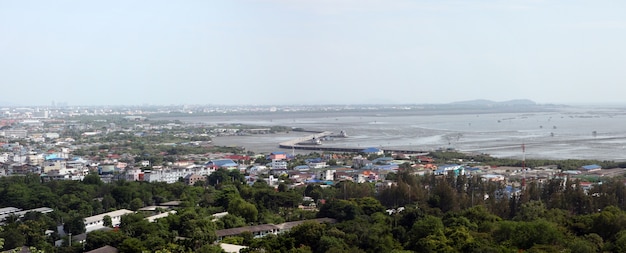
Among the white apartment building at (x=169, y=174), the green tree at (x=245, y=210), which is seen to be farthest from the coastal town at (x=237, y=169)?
the green tree at (x=245, y=210)

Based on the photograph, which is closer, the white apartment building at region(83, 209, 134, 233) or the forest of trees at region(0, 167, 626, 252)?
the forest of trees at region(0, 167, 626, 252)

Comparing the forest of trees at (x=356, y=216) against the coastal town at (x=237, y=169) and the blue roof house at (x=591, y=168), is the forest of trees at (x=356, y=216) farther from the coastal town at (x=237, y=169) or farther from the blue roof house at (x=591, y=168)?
the blue roof house at (x=591, y=168)

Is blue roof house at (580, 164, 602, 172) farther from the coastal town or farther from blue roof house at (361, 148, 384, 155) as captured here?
blue roof house at (361, 148, 384, 155)

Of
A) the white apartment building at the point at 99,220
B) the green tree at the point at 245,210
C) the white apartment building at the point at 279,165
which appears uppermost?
the green tree at the point at 245,210

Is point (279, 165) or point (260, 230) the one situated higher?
point (260, 230)

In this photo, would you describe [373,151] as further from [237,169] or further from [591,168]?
[591,168]

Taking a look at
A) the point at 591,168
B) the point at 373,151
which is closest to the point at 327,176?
the point at 373,151

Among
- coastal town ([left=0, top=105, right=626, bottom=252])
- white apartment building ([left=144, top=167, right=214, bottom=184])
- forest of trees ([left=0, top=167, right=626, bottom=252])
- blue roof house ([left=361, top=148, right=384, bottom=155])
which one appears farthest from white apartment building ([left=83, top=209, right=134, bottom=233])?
blue roof house ([left=361, top=148, right=384, bottom=155])

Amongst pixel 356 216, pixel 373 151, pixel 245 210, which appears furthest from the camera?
pixel 373 151
